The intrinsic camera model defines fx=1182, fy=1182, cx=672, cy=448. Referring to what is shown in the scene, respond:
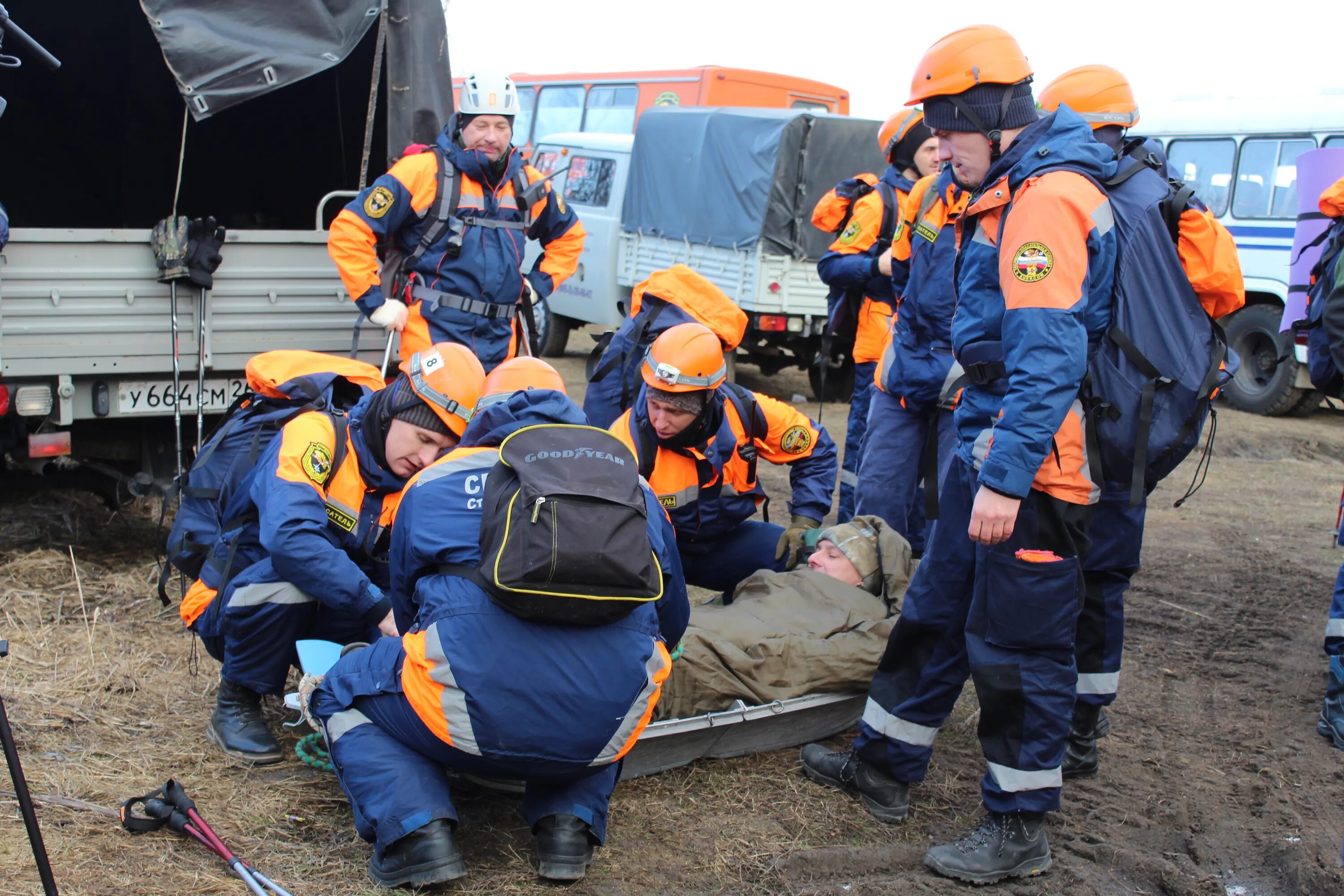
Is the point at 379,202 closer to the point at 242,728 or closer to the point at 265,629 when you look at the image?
the point at 265,629

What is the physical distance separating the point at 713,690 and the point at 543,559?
124cm

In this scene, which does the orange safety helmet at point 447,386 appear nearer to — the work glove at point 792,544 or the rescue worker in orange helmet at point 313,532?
the rescue worker in orange helmet at point 313,532

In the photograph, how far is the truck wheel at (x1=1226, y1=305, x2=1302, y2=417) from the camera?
11.5 metres

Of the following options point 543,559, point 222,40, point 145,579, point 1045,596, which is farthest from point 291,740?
point 222,40

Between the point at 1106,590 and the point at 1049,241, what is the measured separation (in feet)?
4.13

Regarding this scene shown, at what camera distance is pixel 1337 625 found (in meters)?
4.23

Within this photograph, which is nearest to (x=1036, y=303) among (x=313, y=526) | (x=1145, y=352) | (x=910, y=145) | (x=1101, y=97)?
(x=1145, y=352)

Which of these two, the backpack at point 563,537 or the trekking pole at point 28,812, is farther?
the backpack at point 563,537

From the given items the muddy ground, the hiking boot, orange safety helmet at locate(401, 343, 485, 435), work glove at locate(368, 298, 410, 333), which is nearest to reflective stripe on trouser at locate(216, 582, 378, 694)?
the muddy ground

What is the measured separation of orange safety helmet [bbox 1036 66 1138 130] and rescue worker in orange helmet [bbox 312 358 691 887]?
1.76 meters

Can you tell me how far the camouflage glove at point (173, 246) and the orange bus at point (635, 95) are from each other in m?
8.89

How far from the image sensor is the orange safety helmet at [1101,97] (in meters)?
3.45

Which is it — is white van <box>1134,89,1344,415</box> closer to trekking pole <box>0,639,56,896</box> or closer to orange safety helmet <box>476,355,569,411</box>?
orange safety helmet <box>476,355,569,411</box>

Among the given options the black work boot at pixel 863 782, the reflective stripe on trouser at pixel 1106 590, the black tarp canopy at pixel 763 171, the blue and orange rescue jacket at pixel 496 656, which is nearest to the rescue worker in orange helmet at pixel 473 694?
the blue and orange rescue jacket at pixel 496 656
